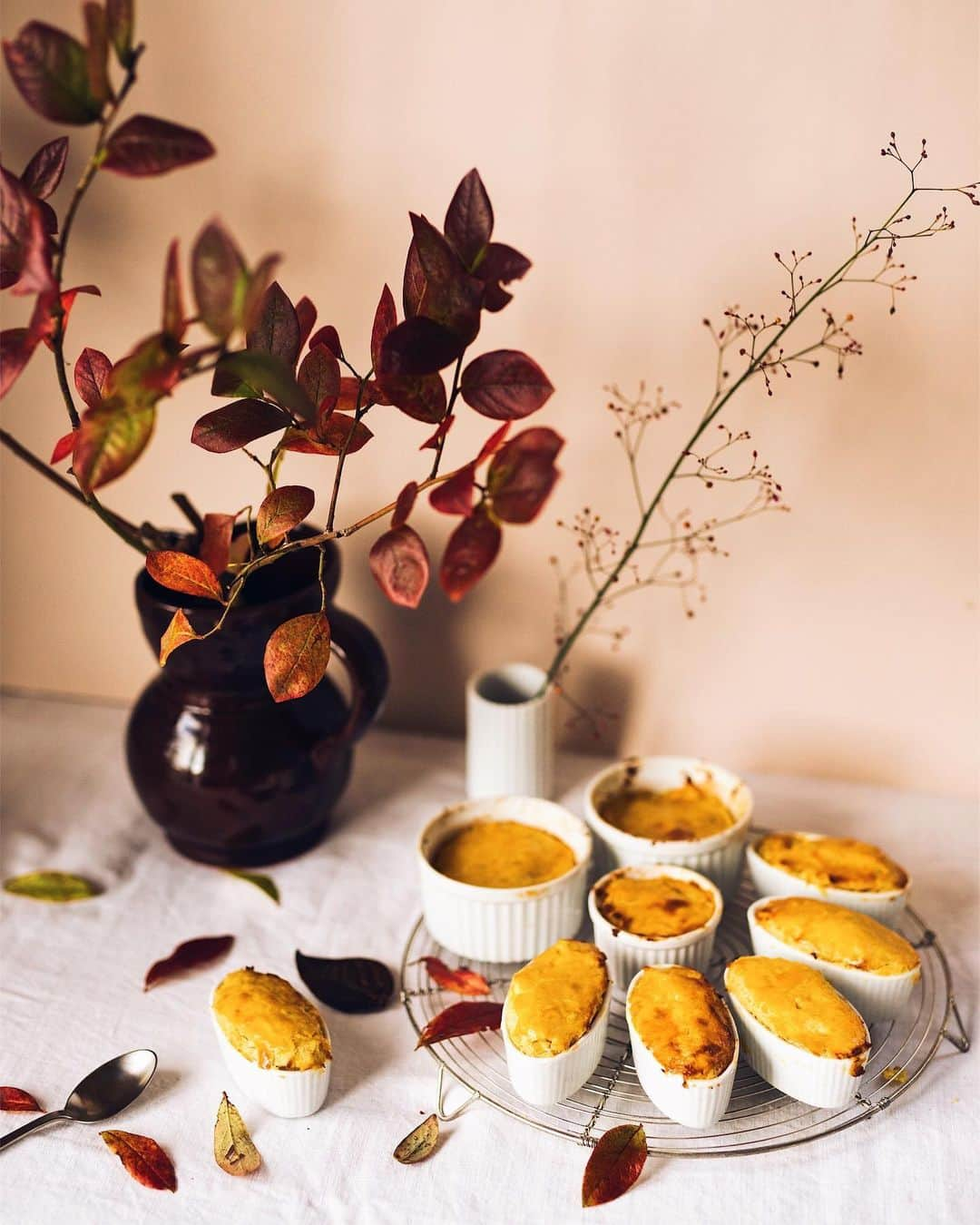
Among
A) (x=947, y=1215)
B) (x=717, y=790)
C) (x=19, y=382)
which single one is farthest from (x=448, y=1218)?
(x=19, y=382)

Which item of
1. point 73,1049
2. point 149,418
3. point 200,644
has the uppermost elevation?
point 149,418

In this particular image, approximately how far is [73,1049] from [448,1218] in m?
0.27

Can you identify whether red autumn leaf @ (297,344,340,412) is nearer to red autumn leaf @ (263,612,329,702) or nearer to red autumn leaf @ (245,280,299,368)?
red autumn leaf @ (245,280,299,368)

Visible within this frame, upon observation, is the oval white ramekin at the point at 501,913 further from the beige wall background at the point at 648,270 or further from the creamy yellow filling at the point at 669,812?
the beige wall background at the point at 648,270

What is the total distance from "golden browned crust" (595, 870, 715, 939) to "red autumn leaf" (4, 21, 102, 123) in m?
0.54

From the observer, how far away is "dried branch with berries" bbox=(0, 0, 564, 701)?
0.52 m

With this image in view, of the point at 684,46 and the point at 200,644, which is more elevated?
the point at 684,46

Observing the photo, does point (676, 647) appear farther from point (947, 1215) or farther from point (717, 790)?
point (947, 1215)

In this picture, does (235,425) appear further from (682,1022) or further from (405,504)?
(682,1022)

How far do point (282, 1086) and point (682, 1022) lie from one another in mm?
232

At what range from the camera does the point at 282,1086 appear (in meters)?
0.68

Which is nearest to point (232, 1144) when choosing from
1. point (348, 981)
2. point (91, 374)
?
point (348, 981)

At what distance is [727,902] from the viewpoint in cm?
85

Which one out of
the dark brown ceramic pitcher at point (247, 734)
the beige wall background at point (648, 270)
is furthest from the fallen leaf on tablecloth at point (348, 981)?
the beige wall background at point (648, 270)
